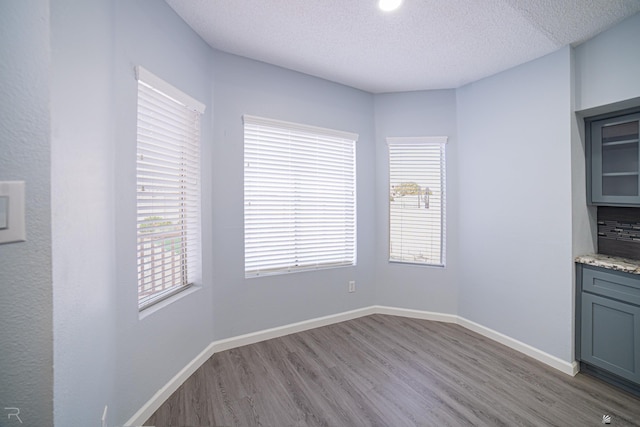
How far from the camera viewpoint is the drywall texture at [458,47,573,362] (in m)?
2.33

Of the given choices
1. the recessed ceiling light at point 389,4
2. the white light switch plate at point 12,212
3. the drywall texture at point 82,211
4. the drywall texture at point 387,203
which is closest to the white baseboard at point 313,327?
the drywall texture at point 387,203

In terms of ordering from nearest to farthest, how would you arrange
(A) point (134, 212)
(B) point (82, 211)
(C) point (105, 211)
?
(B) point (82, 211)
(C) point (105, 211)
(A) point (134, 212)

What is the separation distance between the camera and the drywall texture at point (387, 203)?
3.23m

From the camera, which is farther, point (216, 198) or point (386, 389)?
point (216, 198)

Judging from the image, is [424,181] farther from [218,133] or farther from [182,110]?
[182,110]

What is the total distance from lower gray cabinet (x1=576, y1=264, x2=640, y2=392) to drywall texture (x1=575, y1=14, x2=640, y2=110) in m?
1.36

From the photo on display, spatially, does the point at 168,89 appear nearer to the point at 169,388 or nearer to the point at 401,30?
the point at 401,30

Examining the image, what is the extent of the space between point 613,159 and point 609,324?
4.40 feet

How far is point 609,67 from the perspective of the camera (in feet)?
6.91

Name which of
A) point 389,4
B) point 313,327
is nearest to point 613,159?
point 389,4

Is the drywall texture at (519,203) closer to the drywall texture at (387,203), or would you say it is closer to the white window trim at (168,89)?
the drywall texture at (387,203)

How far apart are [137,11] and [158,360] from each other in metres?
2.27

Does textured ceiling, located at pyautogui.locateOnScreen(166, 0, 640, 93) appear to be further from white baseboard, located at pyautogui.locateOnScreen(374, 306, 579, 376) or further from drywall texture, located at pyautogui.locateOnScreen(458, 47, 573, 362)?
white baseboard, located at pyautogui.locateOnScreen(374, 306, 579, 376)

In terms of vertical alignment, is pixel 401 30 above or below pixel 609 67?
above
